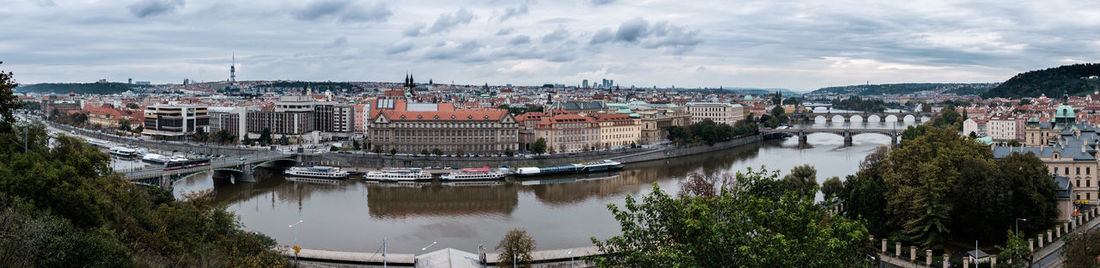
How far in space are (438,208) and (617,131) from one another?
2397cm

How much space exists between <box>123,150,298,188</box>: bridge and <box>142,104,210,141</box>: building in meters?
20.9

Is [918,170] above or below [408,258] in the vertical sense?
above

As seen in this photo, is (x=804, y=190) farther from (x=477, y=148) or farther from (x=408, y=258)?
(x=477, y=148)

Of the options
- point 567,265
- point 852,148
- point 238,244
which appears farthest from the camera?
point 852,148

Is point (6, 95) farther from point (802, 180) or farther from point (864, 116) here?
point (864, 116)

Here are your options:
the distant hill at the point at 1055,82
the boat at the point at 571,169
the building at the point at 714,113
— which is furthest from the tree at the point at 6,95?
the distant hill at the point at 1055,82

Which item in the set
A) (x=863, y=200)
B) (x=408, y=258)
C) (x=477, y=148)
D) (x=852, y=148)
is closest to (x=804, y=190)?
(x=863, y=200)

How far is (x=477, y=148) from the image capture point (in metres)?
44.7

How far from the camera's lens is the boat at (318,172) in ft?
122

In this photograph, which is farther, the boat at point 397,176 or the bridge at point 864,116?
the bridge at point 864,116

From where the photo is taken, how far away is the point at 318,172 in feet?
123

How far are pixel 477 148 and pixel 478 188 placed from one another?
34.3 feet

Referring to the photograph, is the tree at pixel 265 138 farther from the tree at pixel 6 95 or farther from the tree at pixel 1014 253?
the tree at pixel 1014 253

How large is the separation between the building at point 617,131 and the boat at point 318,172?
54.5 feet
